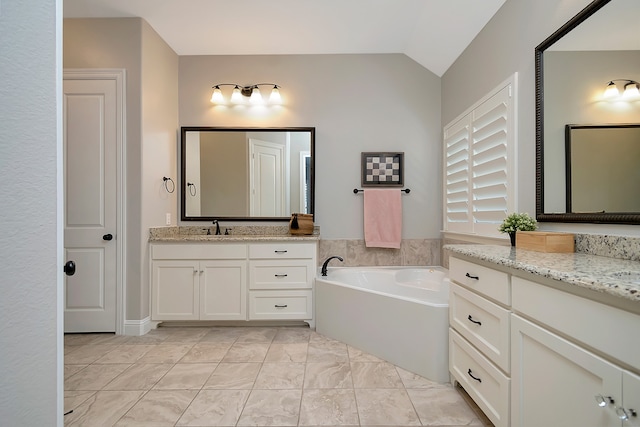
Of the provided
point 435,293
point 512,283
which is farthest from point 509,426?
point 435,293

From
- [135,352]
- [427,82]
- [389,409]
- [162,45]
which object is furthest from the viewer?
[427,82]

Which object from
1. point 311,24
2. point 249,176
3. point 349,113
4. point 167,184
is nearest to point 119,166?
point 167,184

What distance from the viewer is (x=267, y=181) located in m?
3.27

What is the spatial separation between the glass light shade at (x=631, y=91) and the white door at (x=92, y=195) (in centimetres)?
330

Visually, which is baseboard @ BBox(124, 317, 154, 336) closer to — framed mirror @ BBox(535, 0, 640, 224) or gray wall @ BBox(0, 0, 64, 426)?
gray wall @ BBox(0, 0, 64, 426)

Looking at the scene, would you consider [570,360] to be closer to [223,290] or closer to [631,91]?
[631,91]

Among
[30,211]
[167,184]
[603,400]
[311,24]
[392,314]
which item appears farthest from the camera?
[167,184]

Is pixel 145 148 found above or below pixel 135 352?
above

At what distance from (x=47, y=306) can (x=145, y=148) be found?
2382 mm

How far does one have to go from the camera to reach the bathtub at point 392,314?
1918mm

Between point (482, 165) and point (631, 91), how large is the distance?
3.76 ft

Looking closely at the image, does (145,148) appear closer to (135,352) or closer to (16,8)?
(135,352)

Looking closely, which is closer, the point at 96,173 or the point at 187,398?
the point at 187,398

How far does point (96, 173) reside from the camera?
2.69m
